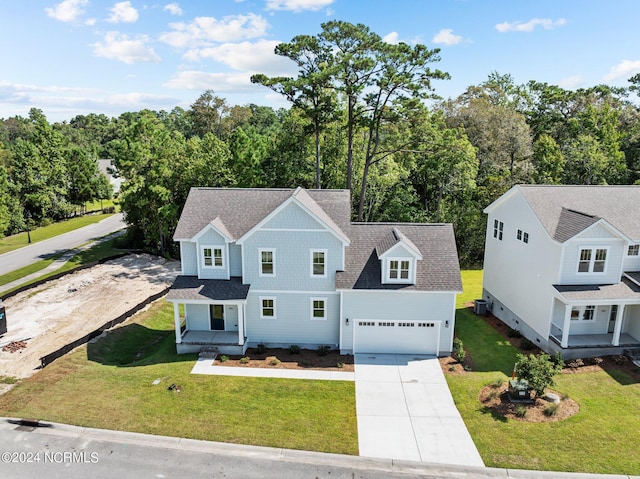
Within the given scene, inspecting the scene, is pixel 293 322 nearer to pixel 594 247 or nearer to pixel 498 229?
pixel 498 229

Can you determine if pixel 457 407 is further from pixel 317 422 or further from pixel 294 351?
pixel 294 351

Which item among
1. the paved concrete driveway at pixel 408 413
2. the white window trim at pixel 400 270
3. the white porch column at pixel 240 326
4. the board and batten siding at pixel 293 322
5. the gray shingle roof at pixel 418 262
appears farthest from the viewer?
the board and batten siding at pixel 293 322

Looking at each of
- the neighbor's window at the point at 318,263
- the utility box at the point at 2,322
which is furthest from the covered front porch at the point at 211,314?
the utility box at the point at 2,322

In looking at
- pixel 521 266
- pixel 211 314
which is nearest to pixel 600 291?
pixel 521 266

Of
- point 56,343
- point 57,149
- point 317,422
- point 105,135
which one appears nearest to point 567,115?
point 317,422

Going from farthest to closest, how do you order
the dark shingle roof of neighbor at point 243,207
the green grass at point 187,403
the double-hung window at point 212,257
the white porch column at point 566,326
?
1. the dark shingle roof of neighbor at point 243,207
2. the double-hung window at point 212,257
3. the white porch column at point 566,326
4. the green grass at point 187,403

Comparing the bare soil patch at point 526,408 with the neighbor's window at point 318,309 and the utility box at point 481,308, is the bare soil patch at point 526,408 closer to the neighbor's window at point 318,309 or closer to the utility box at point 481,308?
the neighbor's window at point 318,309
